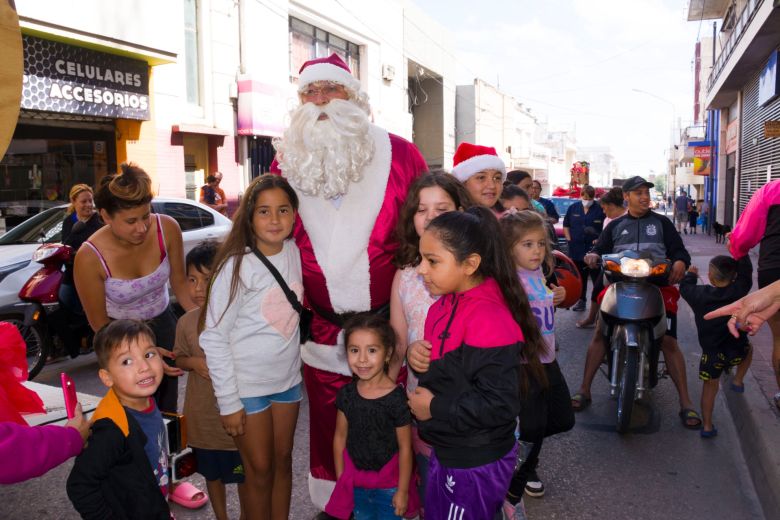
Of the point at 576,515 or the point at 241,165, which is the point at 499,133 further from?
the point at 576,515

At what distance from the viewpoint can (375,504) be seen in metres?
2.71

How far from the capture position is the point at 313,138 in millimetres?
2975

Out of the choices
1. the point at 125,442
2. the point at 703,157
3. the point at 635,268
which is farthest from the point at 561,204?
the point at 703,157

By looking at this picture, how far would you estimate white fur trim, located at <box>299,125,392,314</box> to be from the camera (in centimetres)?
285

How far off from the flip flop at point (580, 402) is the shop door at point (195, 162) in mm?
11298

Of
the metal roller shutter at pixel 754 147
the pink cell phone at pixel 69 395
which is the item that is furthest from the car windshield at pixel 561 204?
the pink cell phone at pixel 69 395

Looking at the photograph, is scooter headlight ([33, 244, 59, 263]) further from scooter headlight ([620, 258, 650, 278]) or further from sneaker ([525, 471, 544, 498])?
scooter headlight ([620, 258, 650, 278])

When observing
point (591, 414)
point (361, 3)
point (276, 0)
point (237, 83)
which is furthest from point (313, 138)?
point (361, 3)

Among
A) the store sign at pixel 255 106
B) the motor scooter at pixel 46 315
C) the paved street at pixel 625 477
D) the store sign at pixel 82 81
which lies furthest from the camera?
the store sign at pixel 255 106

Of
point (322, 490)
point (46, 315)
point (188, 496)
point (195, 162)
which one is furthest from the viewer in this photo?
point (195, 162)

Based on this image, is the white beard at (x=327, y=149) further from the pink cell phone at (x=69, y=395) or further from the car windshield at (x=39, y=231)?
the car windshield at (x=39, y=231)

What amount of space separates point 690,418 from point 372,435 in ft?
9.87

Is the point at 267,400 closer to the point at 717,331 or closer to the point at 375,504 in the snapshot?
the point at 375,504

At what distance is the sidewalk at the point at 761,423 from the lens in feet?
11.6
